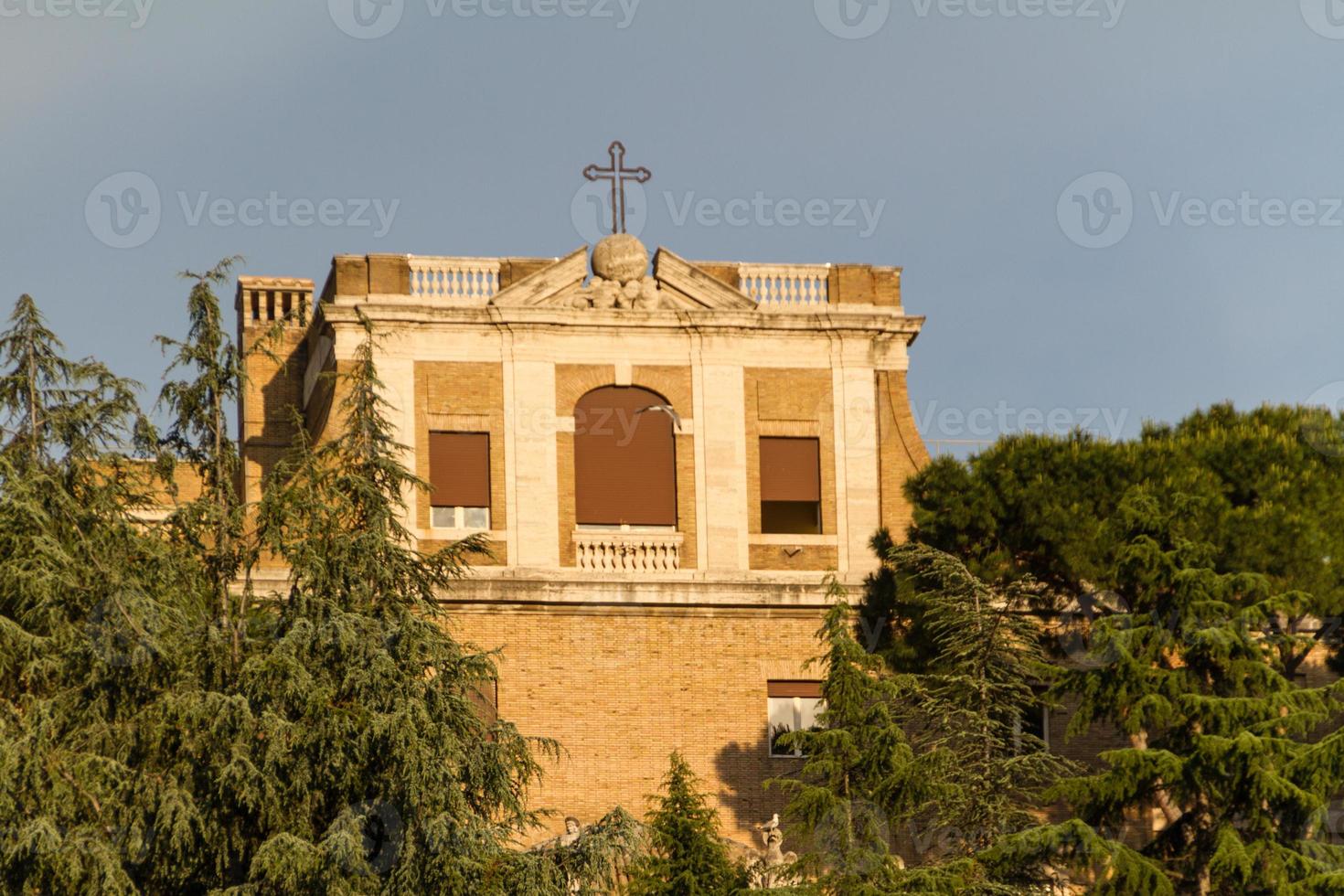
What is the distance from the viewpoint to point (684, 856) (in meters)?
31.1

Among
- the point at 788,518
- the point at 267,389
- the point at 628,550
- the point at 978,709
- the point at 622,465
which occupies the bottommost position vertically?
the point at 978,709

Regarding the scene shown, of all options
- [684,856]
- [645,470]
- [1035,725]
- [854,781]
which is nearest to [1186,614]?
[854,781]

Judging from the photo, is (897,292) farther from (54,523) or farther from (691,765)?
(54,523)

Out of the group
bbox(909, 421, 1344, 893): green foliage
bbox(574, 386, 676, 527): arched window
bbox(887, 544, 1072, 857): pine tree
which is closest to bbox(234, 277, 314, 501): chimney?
bbox(574, 386, 676, 527): arched window

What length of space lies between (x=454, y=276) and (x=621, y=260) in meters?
2.46

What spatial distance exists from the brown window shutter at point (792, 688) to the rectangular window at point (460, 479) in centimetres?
465

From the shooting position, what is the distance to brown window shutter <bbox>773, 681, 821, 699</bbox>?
1505 inches

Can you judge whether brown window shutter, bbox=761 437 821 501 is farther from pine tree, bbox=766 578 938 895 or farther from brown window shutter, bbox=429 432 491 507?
pine tree, bbox=766 578 938 895

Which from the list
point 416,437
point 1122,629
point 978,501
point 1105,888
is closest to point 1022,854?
point 1105,888

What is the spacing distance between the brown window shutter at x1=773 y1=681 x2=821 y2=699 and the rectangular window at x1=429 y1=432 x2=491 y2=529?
15.3 ft

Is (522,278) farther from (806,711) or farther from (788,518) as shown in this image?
(806,711)

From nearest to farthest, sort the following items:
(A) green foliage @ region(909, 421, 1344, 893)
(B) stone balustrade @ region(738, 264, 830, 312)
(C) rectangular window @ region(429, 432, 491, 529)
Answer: (A) green foliage @ region(909, 421, 1344, 893) < (C) rectangular window @ region(429, 432, 491, 529) < (B) stone balustrade @ region(738, 264, 830, 312)

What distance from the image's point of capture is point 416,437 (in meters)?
39.1

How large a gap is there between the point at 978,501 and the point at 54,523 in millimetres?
13477
